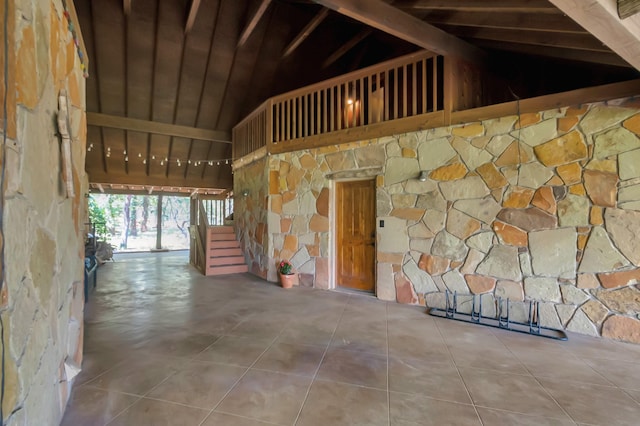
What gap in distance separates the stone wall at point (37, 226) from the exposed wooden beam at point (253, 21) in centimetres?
396

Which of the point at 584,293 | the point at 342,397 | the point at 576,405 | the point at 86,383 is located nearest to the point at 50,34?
the point at 86,383

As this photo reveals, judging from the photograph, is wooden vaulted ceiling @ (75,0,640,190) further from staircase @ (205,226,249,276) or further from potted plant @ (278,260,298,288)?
potted plant @ (278,260,298,288)

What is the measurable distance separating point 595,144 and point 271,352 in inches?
156

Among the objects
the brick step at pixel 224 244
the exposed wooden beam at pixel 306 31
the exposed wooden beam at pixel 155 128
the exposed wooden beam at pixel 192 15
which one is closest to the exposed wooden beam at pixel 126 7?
the exposed wooden beam at pixel 192 15

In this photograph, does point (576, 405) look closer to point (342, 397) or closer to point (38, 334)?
point (342, 397)

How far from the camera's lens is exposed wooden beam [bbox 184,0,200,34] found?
5176mm

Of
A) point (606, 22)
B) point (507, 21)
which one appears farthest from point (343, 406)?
point (507, 21)

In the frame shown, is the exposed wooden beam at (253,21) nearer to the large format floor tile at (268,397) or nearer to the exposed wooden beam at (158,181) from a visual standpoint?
the exposed wooden beam at (158,181)

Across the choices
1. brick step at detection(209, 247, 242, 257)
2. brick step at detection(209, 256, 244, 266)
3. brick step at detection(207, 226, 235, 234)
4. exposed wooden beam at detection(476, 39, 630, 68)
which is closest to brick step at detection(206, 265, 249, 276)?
brick step at detection(209, 256, 244, 266)

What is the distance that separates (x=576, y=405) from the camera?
78.4 inches

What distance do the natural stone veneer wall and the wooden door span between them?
0.80ft

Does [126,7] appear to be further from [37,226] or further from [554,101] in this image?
[554,101]

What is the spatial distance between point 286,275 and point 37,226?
404 cm

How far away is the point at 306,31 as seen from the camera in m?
6.08
